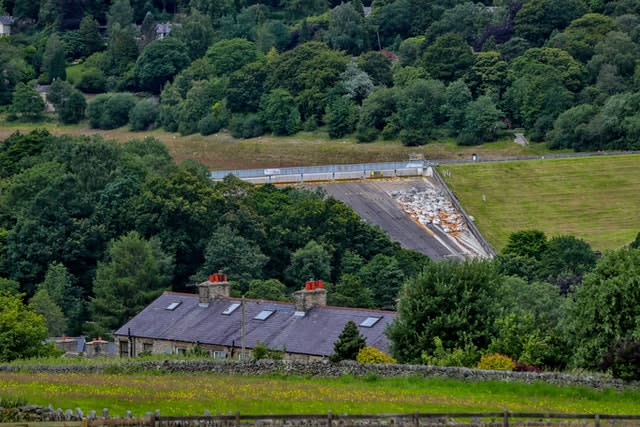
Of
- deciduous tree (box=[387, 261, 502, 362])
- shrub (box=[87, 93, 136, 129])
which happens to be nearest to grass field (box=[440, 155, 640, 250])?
shrub (box=[87, 93, 136, 129])

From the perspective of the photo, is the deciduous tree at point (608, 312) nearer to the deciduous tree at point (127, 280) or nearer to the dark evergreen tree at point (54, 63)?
the deciduous tree at point (127, 280)

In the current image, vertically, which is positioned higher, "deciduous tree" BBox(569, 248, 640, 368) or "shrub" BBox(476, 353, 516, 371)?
"deciduous tree" BBox(569, 248, 640, 368)

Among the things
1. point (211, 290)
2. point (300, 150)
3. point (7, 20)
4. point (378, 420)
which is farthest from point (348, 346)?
point (7, 20)

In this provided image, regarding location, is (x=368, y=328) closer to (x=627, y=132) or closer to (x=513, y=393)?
(x=513, y=393)

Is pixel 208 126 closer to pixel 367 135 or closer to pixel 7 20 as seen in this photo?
pixel 367 135

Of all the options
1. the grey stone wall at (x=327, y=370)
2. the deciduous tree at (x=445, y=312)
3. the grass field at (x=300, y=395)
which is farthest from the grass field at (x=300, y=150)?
the grass field at (x=300, y=395)

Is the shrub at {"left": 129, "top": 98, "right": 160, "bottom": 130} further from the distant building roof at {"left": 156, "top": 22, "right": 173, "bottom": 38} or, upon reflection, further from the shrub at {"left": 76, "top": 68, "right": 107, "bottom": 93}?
the distant building roof at {"left": 156, "top": 22, "right": 173, "bottom": 38}

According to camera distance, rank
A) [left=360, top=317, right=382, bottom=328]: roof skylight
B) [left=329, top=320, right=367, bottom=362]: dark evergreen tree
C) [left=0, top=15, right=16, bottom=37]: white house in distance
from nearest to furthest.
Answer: [left=329, top=320, right=367, bottom=362]: dark evergreen tree
[left=360, top=317, right=382, bottom=328]: roof skylight
[left=0, top=15, right=16, bottom=37]: white house in distance
